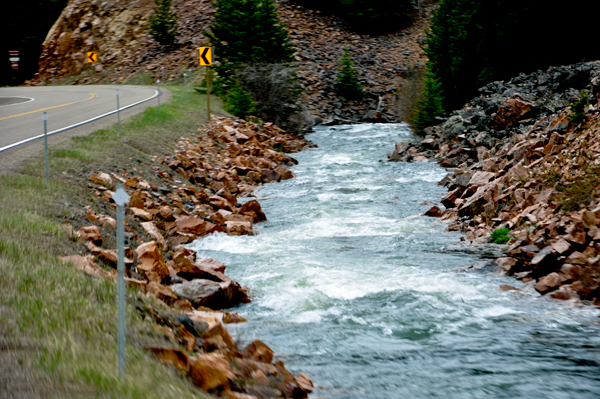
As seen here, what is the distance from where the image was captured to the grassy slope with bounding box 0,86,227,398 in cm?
385

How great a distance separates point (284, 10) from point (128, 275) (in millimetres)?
47249

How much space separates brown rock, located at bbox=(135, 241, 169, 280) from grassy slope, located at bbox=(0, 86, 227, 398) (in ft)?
2.86

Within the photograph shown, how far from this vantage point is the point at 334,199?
17.8 metres

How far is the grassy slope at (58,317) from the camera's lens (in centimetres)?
385

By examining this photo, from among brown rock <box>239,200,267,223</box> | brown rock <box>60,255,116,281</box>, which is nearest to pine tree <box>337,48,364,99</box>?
brown rock <box>239,200,267,223</box>

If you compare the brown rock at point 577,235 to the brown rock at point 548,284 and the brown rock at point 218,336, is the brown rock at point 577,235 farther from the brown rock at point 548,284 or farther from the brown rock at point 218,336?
the brown rock at point 218,336

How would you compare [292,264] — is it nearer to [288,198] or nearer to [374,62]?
[288,198]

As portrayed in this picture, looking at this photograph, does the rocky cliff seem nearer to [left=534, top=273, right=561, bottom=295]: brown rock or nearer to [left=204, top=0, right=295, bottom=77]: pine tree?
[left=204, top=0, right=295, bottom=77]: pine tree

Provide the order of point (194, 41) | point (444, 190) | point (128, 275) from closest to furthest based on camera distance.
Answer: point (128, 275) → point (444, 190) → point (194, 41)

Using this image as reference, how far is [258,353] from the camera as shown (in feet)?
19.5

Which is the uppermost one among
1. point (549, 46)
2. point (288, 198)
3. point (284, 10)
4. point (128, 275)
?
point (284, 10)

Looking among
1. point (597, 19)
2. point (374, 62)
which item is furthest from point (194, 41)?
point (597, 19)

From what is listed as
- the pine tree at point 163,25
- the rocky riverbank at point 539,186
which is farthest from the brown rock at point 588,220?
the pine tree at point 163,25

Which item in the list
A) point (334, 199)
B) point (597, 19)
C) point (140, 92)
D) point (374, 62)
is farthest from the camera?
point (374, 62)
